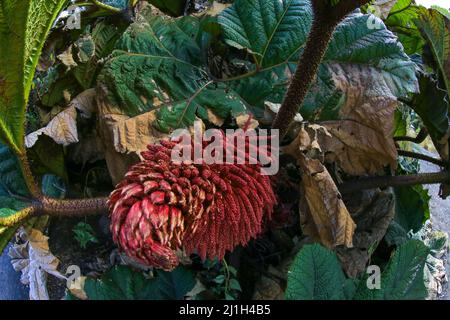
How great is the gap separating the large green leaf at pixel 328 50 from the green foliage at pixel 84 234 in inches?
15.1

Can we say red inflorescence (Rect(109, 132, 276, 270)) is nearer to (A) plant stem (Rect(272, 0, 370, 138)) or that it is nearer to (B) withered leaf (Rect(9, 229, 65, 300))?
(A) plant stem (Rect(272, 0, 370, 138))

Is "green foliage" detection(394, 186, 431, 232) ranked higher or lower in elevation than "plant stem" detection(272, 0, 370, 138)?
lower

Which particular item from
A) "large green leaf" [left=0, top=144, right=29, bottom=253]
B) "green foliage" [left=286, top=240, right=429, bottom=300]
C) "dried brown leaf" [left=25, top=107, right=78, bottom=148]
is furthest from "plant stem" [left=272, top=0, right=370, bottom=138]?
"large green leaf" [left=0, top=144, right=29, bottom=253]

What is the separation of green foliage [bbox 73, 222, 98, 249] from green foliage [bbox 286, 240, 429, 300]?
15.7 inches

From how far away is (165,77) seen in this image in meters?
0.73

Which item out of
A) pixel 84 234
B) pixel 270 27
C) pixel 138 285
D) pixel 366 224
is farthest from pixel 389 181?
pixel 84 234

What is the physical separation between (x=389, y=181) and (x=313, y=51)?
0.97ft

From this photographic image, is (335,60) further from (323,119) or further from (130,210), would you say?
(130,210)

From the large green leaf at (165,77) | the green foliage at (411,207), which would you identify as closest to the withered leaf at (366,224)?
the green foliage at (411,207)

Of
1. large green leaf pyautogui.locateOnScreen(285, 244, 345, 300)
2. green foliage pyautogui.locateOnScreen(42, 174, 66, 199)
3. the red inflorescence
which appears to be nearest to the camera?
the red inflorescence

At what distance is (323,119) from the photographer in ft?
2.35

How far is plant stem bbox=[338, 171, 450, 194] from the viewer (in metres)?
0.76

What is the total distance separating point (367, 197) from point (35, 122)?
60 centimetres
